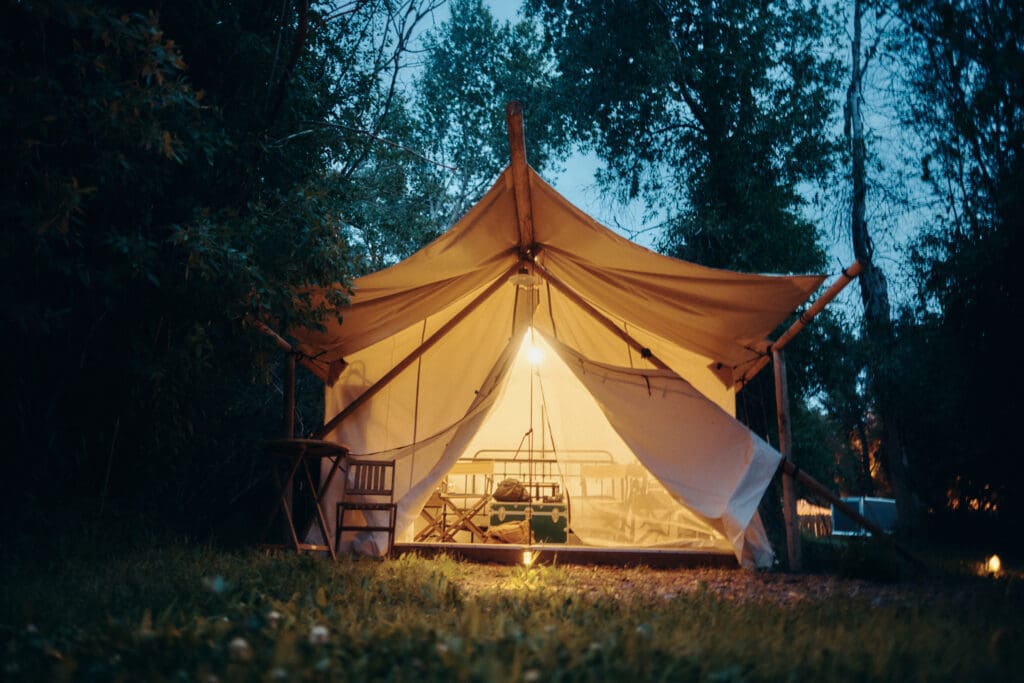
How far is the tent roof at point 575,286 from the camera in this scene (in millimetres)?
4453

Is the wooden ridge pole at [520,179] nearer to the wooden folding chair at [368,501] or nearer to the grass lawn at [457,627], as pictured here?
the wooden folding chair at [368,501]

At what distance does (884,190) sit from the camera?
31.6 feet

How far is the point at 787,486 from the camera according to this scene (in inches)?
188

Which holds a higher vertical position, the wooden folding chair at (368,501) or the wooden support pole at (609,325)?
the wooden support pole at (609,325)

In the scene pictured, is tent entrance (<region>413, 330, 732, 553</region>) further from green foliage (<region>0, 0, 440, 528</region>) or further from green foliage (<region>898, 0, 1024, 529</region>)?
green foliage (<region>898, 0, 1024, 529</region>)

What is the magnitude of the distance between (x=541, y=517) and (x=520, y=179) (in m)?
2.86

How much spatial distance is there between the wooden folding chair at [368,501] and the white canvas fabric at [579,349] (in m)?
0.11

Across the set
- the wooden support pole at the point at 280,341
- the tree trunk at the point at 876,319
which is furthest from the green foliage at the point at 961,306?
the wooden support pole at the point at 280,341

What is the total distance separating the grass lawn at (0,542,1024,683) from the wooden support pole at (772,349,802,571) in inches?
Result: 29.1

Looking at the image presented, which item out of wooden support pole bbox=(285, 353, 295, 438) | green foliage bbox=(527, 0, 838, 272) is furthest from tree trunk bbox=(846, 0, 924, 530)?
wooden support pole bbox=(285, 353, 295, 438)

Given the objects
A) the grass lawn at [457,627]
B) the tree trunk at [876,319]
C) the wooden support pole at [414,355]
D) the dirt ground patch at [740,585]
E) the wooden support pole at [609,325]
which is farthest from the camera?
the tree trunk at [876,319]

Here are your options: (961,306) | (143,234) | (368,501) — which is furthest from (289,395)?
(961,306)

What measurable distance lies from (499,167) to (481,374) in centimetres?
852

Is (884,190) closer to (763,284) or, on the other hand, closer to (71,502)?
(763,284)
